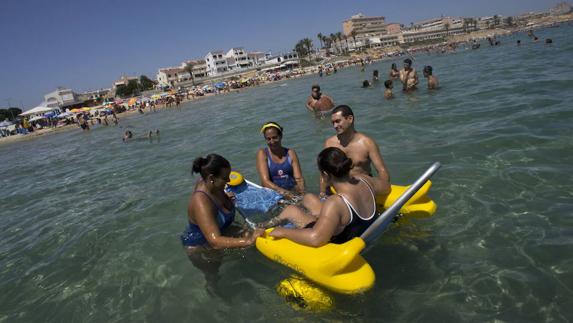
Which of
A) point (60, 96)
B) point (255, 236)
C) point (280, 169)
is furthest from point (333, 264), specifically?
point (60, 96)

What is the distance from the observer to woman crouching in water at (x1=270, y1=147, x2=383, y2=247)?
291 cm

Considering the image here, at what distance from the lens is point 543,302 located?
286 centimetres

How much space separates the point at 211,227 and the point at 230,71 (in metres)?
90.7

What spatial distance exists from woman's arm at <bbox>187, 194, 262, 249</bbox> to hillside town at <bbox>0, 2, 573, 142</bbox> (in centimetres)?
3452

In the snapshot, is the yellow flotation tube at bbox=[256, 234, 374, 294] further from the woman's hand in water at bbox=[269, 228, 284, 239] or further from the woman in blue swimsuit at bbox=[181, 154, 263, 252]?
the woman in blue swimsuit at bbox=[181, 154, 263, 252]

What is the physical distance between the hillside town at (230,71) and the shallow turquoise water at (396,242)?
30476 mm

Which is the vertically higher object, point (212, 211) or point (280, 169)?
point (212, 211)

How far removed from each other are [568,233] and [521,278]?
929 millimetres

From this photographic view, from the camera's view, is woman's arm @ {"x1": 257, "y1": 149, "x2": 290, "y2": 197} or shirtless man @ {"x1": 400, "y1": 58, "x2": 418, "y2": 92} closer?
woman's arm @ {"x1": 257, "y1": 149, "x2": 290, "y2": 197}

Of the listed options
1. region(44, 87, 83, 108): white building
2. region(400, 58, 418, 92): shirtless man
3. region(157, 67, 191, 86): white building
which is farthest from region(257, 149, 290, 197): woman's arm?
region(44, 87, 83, 108): white building

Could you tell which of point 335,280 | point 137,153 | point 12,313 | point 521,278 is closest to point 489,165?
point 521,278

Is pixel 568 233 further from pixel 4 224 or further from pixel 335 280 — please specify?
pixel 4 224

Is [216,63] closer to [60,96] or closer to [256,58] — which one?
[256,58]

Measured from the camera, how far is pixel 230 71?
296 feet
